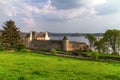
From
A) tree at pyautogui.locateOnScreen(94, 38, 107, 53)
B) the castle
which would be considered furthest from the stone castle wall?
tree at pyautogui.locateOnScreen(94, 38, 107, 53)

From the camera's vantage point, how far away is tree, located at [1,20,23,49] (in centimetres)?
6925

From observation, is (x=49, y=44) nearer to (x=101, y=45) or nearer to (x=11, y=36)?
(x=101, y=45)

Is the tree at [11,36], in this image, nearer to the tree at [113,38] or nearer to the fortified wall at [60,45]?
the fortified wall at [60,45]

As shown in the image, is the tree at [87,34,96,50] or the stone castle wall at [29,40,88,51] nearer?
the stone castle wall at [29,40,88,51]

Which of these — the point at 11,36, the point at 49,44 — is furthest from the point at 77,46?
the point at 11,36

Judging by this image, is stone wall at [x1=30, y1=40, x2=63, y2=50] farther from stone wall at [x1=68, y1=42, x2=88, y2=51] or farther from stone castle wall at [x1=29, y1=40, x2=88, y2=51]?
stone wall at [x1=68, y1=42, x2=88, y2=51]

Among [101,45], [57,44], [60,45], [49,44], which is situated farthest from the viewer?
[49,44]

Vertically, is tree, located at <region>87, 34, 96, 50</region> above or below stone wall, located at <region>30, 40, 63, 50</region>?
above

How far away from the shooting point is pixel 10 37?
72188 millimetres

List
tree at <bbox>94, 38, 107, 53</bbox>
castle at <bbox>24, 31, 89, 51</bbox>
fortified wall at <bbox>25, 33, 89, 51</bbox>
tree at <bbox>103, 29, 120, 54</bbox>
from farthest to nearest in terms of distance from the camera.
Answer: castle at <bbox>24, 31, 89, 51</bbox>
fortified wall at <bbox>25, 33, 89, 51</bbox>
tree at <bbox>94, 38, 107, 53</bbox>
tree at <bbox>103, 29, 120, 54</bbox>

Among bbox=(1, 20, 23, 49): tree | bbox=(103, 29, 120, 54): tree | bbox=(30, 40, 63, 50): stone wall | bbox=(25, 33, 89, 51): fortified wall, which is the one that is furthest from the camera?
bbox=(30, 40, 63, 50): stone wall

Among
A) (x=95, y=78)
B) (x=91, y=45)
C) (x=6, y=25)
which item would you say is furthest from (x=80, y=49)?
(x=95, y=78)

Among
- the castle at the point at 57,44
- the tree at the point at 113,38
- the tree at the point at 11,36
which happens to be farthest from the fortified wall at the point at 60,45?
the tree at the point at 11,36

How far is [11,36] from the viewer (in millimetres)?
72375
